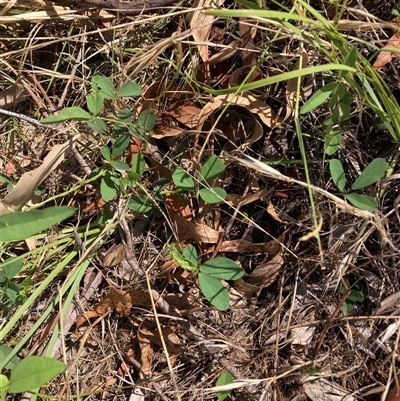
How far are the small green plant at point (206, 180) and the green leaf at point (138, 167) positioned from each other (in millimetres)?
94

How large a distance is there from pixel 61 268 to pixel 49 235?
0.14 meters

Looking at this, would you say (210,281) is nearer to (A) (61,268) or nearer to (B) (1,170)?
(A) (61,268)

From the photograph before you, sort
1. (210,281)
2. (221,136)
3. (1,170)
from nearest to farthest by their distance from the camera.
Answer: (210,281) → (221,136) → (1,170)

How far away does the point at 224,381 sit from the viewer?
4.30 ft

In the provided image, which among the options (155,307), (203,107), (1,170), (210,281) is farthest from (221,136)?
(1,170)

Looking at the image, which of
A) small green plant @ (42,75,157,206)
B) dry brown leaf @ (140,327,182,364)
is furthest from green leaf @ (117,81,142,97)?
dry brown leaf @ (140,327,182,364)

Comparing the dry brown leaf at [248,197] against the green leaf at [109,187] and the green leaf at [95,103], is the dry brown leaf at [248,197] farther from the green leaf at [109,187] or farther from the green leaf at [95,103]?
the green leaf at [95,103]

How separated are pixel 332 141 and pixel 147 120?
1.68 feet

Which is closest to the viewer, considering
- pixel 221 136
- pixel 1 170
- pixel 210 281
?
pixel 210 281

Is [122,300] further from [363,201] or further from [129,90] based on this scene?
[363,201]

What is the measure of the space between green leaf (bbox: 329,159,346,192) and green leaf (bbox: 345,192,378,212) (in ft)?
0.11

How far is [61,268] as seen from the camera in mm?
1396

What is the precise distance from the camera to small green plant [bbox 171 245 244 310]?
4.13ft

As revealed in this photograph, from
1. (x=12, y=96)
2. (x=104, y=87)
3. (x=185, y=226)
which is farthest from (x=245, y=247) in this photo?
(x=12, y=96)
